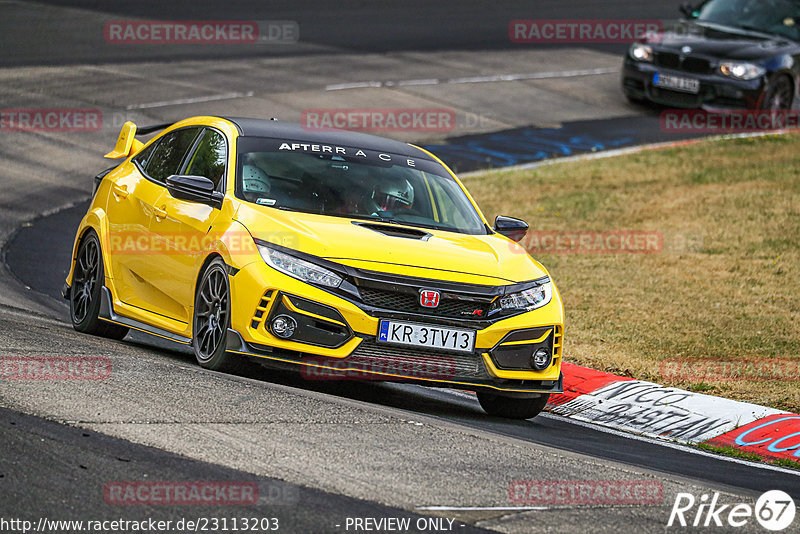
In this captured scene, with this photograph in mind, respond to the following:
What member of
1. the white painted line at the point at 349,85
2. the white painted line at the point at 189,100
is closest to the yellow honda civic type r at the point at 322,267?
the white painted line at the point at 189,100

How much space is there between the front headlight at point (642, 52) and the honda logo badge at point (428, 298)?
15233 millimetres

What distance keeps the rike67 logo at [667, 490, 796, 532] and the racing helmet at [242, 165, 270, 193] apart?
3.56 meters

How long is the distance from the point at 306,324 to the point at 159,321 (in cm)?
159

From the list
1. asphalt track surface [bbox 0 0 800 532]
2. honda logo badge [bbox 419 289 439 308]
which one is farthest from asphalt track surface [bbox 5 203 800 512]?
honda logo badge [bbox 419 289 439 308]

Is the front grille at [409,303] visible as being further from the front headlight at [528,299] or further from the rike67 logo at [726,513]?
the rike67 logo at [726,513]

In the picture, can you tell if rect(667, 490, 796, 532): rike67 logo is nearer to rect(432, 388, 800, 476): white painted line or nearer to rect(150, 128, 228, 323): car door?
rect(432, 388, 800, 476): white painted line

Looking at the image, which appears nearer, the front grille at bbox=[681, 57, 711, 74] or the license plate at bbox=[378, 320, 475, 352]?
the license plate at bbox=[378, 320, 475, 352]

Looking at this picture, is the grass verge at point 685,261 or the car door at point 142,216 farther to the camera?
the grass verge at point 685,261

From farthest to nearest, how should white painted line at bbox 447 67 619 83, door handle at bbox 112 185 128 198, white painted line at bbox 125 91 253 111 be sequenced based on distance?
white painted line at bbox 447 67 619 83 → white painted line at bbox 125 91 253 111 → door handle at bbox 112 185 128 198

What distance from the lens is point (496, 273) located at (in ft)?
26.8

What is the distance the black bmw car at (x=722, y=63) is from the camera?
2148 centimetres

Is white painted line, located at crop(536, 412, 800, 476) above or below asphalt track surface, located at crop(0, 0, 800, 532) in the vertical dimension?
below

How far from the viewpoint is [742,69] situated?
21.4 meters

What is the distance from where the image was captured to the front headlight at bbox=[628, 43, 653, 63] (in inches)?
873
